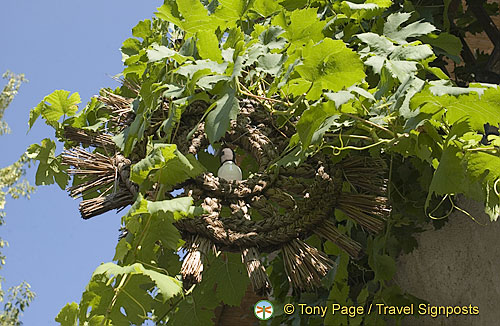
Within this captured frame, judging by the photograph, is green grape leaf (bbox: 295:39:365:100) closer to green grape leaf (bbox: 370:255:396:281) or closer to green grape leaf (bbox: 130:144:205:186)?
green grape leaf (bbox: 130:144:205:186)

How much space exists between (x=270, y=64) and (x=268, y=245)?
24cm

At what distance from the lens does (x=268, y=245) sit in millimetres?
803

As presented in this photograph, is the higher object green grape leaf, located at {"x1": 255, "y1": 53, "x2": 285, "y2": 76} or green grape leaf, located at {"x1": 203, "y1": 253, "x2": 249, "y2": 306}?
green grape leaf, located at {"x1": 255, "y1": 53, "x2": 285, "y2": 76}

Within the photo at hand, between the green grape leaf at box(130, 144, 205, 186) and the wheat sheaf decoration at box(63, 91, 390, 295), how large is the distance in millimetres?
38

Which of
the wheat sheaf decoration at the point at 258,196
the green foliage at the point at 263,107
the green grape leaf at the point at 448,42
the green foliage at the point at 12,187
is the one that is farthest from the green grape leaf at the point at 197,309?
the green foliage at the point at 12,187

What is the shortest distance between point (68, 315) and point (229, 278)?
1.05ft

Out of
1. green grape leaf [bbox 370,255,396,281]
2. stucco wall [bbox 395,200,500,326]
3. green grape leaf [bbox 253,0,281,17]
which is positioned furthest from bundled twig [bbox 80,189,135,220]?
stucco wall [bbox 395,200,500,326]

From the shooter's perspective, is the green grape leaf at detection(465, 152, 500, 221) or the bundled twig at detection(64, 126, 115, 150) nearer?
the green grape leaf at detection(465, 152, 500, 221)

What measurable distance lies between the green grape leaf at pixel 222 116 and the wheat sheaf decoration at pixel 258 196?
0.28 ft

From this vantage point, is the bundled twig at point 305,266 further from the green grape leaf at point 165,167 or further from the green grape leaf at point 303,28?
the green grape leaf at point 303,28

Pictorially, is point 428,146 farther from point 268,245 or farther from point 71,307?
point 71,307

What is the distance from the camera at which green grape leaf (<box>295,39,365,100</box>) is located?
0.73 meters

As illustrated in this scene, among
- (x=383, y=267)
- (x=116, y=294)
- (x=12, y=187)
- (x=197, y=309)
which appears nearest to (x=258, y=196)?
(x=116, y=294)

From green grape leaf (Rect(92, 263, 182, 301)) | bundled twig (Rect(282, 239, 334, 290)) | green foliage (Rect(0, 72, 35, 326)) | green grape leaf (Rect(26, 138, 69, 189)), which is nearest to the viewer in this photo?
green grape leaf (Rect(92, 263, 182, 301))
